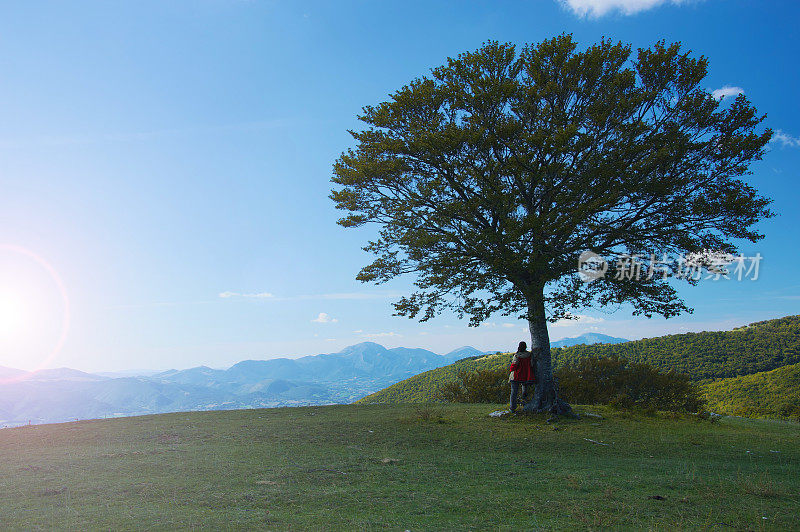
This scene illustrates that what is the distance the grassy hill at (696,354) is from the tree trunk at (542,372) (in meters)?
39.3

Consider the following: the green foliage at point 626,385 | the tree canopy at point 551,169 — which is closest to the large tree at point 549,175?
the tree canopy at point 551,169

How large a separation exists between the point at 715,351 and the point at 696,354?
3.96 metres

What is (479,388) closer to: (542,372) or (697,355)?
(542,372)

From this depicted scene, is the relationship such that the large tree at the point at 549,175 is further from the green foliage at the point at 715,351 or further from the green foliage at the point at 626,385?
the green foliage at the point at 715,351

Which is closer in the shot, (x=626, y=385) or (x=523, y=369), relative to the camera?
(x=523, y=369)

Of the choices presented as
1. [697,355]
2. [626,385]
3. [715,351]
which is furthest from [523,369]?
[715,351]

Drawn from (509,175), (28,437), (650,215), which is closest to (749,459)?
(650,215)

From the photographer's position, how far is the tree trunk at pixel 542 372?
14773mm

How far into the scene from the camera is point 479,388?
2431 centimetres

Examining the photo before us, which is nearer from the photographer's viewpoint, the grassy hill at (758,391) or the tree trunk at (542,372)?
the tree trunk at (542,372)

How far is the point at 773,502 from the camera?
5.43 meters

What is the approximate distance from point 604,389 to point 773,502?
18.2 m

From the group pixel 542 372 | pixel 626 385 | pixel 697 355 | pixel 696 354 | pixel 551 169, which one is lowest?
pixel 697 355

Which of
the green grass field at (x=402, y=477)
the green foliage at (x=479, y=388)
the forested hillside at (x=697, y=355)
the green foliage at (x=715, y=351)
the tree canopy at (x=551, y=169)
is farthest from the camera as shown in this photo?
the green foliage at (x=715, y=351)
